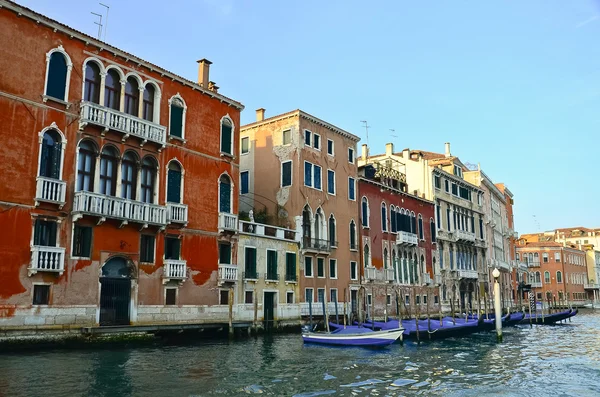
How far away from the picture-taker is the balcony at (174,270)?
65.5 ft

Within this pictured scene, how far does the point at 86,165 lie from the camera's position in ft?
59.6

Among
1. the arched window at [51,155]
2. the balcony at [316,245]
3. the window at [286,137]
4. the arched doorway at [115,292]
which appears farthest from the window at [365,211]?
the arched window at [51,155]

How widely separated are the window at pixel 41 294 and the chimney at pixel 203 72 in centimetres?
1082

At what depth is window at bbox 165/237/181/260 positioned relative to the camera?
808 inches

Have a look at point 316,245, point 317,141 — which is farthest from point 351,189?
point 316,245

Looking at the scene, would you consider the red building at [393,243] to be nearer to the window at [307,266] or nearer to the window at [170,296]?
the window at [307,266]

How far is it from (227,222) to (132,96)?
622 centimetres

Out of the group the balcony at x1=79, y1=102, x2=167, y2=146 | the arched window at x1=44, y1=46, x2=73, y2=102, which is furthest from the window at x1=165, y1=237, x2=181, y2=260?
the arched window at x1=44, y1=46, x2=73, y2=102

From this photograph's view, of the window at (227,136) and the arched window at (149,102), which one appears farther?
the window at (227,136)

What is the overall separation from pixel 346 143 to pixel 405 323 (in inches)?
436

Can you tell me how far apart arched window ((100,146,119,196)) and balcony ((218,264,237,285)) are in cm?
558

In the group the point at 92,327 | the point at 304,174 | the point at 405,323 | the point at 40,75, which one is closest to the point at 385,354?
the point at 405,323

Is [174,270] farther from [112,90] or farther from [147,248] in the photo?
[112,90]

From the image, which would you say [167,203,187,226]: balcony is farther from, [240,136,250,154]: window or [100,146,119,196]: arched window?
[240,136,250,154]: window
